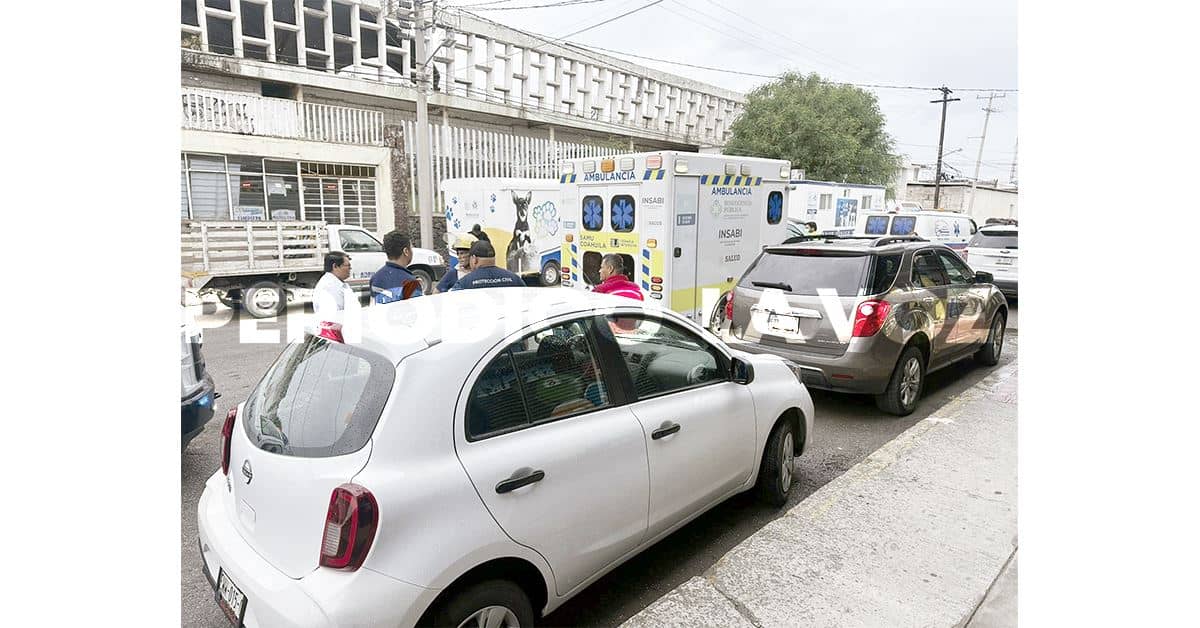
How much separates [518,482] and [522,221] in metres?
13.0

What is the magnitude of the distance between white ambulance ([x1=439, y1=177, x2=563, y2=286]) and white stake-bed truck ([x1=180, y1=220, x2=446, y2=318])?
2.89m

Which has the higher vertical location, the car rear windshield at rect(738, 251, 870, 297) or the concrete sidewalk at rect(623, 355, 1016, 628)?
the car rear windshield at rect(738, 251, 870, 297)

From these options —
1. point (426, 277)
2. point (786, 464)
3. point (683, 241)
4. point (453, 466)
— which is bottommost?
point (786, 464)

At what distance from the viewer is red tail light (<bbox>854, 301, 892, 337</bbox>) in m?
5.46

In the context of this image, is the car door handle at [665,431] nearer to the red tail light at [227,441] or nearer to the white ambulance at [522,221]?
the red tail light at [227,441]

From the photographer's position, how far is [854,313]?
549 cm

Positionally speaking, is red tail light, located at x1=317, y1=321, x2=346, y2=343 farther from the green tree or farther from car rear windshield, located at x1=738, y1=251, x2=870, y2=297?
the green tree

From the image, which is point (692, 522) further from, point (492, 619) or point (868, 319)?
point (868, 319)

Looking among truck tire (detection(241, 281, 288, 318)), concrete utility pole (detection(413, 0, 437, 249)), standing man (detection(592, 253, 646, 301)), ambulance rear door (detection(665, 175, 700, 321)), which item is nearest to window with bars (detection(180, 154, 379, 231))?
concrete utility pole (detection(413, 0, 437, 249))

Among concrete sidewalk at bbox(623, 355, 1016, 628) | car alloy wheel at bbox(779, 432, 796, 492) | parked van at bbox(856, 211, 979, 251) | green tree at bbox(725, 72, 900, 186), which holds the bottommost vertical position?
concrete sidewalk at bbox(623, 355, 1016, 628)

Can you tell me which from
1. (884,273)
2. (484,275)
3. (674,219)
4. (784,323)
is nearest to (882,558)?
(784,323)

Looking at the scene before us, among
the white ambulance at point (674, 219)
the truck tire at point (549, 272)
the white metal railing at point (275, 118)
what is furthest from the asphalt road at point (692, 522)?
the white metal railing at point (275, 118)

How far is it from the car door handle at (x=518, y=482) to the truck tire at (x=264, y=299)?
10813 mm

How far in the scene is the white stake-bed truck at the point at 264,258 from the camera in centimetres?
Result: 1065
